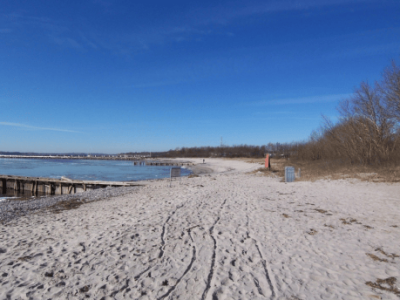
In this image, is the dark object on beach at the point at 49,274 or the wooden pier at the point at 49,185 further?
the wooden pier at the point at 49,185

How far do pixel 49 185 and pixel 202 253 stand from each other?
27114mm

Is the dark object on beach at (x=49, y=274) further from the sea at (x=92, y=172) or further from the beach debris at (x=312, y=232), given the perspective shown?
the sea at (x=92, y=172)

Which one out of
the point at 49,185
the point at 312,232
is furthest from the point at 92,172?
the point at 312,232

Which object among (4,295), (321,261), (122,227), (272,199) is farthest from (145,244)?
(272,199)

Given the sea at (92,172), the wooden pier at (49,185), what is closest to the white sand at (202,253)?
the wooden pier at (49,185)

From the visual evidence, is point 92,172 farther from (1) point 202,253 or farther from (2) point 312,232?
(2) point 312,232

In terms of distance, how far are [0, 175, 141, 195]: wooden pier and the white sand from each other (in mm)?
14059

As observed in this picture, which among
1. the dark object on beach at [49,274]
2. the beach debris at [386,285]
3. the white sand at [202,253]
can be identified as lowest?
the dark object on beach at [49,274]

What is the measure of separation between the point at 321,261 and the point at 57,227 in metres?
7.60

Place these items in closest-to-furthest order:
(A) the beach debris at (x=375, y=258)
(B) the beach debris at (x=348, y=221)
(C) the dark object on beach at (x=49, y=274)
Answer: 1. (C) the dark object on beach at (x=49, y=274)
2. (A) the beach debris at (x=375, y=258)
3. (B) the beach debris at (x=348, y=221)

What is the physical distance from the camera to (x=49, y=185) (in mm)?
26250

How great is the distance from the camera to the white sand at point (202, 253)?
12.8 ft

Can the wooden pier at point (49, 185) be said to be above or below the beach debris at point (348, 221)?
below

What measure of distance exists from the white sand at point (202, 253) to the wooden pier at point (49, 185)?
1406 cm
